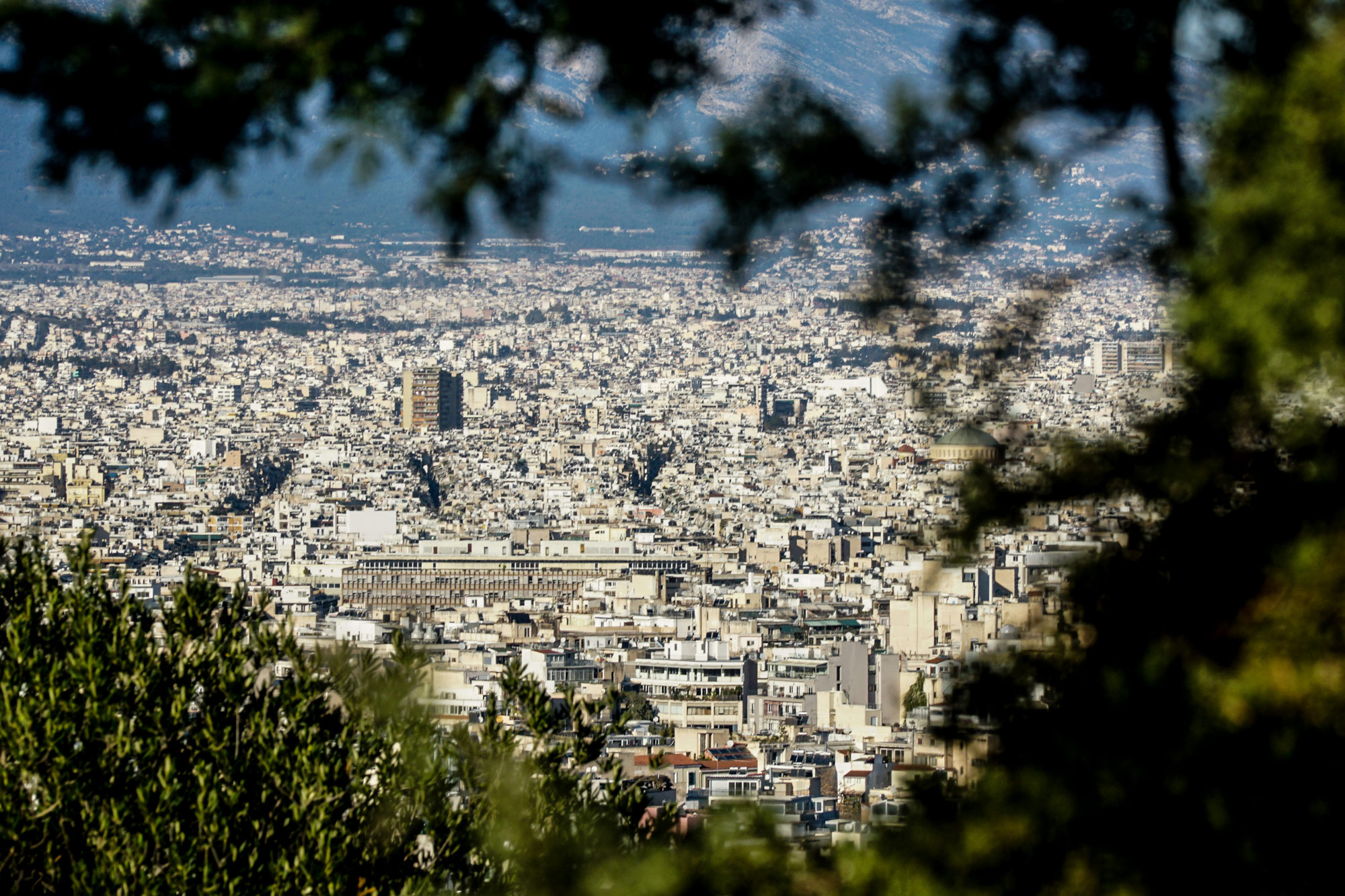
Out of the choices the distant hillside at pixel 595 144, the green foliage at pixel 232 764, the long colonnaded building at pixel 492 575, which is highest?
the distant hillside at pixel 595 144

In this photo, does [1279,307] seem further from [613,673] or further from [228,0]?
[613,673]

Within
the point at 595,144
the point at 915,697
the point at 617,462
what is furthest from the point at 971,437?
the point at 617,462

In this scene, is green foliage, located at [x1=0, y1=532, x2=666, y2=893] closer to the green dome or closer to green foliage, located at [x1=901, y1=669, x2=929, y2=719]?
the green dome

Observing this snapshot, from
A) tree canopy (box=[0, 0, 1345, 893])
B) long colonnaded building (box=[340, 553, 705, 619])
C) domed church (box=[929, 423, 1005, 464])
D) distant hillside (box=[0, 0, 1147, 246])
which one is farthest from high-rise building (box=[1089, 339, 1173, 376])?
tree canopy (box=[0, 0, 1345, 893])

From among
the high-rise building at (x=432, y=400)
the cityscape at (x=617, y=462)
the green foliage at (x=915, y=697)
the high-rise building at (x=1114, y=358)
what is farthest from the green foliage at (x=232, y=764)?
the high-rise building at (x=432, y=400)

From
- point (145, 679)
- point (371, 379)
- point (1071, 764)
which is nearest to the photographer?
point (1071, 764)

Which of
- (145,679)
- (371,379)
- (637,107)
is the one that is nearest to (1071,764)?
(637,107)

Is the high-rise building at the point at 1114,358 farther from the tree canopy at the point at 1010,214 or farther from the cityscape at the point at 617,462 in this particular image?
the tree canopy at the point at 1010,214

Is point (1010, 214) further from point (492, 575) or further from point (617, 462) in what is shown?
point (617, 462)
